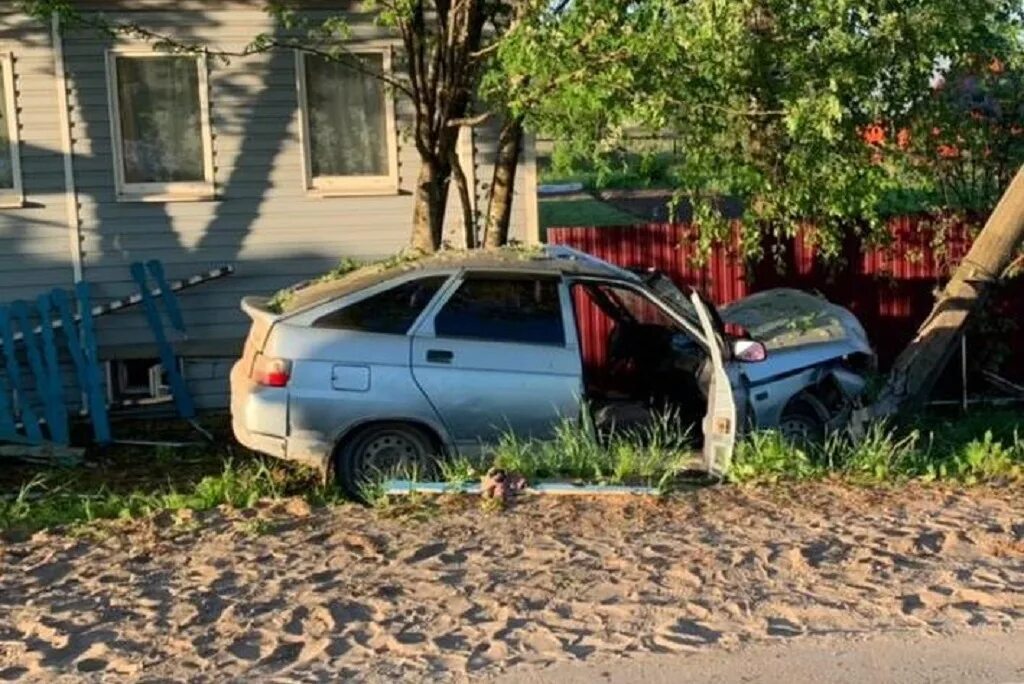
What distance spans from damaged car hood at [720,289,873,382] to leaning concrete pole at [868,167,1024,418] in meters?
0.83

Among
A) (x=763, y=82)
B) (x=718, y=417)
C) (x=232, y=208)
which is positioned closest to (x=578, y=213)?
(x=232, y=208)

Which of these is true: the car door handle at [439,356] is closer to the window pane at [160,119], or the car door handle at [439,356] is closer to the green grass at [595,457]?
the green grass at [595,457]

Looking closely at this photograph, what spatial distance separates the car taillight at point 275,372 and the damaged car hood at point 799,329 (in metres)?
2.94

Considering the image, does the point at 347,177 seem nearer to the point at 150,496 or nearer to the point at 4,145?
the point at 4,145

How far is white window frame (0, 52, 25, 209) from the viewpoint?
12.1 metres

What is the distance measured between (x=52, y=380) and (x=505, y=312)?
499 cm

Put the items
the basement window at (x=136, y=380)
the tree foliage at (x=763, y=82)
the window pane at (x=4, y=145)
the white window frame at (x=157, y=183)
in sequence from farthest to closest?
A: the basement window at (x=136, y=380) → the white window frame at (x=157, y=183) → the window pane at (x=4, y=145) → the tree foliage at (x=763, y=82)

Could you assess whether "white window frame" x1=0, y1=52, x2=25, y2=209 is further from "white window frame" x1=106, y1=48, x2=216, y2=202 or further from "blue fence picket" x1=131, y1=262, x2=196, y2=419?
"blue fence picket" x1=131, y1=262, x2=196, y2=419

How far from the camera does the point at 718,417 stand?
7.68 m

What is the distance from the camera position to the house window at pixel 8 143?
12148 millimetres

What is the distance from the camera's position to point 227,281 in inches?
496

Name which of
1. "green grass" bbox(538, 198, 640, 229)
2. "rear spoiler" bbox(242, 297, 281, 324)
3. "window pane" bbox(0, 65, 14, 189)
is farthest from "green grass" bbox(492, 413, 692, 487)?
"green grass" bbox(538, 198, 640, 229)

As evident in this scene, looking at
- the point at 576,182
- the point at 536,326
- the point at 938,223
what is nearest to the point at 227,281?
the point at 536,326

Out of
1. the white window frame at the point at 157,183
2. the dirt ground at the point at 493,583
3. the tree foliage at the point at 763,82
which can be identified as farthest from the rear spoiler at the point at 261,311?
the white window frame at the point at 157,183
